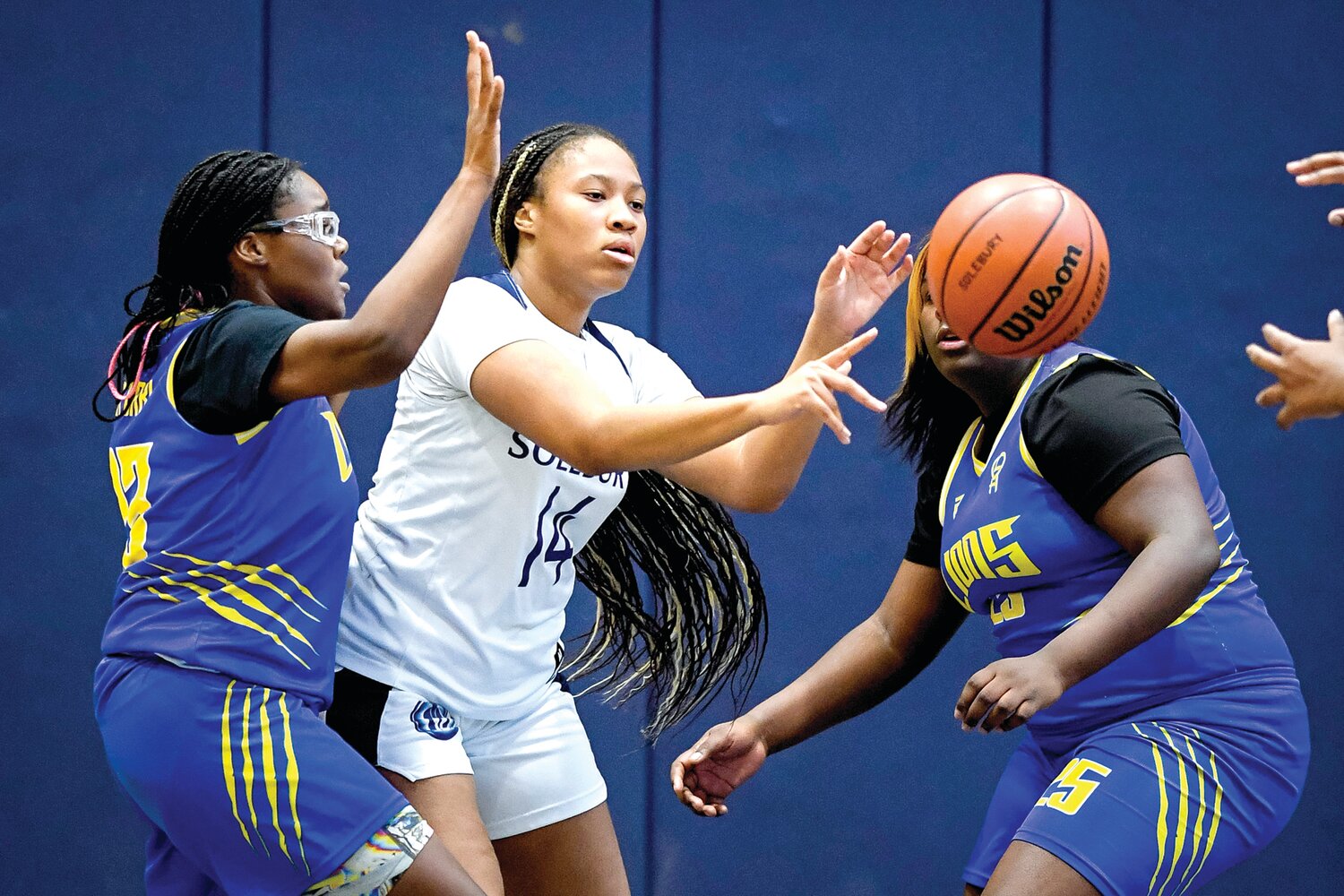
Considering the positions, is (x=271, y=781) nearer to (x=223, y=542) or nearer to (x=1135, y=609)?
(x=223, y=542)

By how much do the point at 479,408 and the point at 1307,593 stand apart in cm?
233

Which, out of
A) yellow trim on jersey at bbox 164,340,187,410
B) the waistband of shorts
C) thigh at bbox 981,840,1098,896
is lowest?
thigh at bbox 981,840,1098,896

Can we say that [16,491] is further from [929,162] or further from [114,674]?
[929,162]

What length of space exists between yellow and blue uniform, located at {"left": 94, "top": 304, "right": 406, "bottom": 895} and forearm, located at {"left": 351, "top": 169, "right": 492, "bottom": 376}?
0.46 ft

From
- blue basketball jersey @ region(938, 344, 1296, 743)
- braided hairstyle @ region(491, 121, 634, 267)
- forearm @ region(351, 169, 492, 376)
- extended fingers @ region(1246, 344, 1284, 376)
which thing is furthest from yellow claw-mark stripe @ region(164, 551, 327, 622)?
extended fingers @ region(1246, 344, 1284, 376)

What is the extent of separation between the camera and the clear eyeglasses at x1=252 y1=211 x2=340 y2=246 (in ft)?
7.05

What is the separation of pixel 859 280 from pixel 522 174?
65 cm

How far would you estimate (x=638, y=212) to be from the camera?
8.31 feet

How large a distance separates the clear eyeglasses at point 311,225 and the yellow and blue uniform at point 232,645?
7.8 inches

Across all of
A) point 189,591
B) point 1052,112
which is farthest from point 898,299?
point 189,591

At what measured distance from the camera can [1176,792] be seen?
1967mm

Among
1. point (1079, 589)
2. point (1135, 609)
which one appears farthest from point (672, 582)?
point (1135, 609)

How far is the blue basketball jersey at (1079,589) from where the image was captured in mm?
2068

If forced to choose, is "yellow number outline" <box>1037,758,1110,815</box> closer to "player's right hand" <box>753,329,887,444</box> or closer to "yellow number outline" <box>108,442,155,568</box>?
"player's right hand" <box>753,329,887,444</box>
